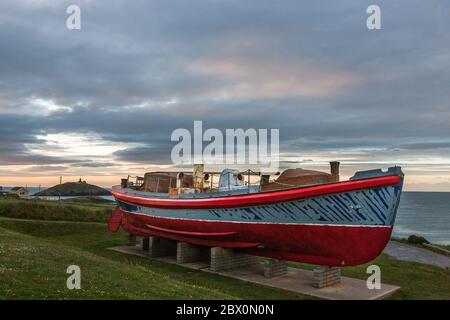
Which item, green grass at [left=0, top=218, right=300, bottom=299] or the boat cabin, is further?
the boat cabin

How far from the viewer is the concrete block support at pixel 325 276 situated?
1866cm

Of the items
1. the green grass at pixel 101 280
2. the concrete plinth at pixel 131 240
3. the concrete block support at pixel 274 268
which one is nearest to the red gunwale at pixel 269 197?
the concrete block support at pixel 274 268

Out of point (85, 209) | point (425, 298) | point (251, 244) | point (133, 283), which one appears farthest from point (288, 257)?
point (85, 209)

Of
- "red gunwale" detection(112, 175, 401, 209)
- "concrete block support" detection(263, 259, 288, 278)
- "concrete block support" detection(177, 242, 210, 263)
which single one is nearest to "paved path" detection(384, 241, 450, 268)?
"concrete block support" detection(263, 259, 288, 278)

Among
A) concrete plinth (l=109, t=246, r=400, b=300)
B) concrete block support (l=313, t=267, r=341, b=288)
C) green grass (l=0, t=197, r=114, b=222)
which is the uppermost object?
green grass (l=0, t=197, r=114, b=222)

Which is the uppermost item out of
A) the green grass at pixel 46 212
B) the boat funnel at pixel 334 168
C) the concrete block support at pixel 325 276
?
the boat funnel at pixel 334 168

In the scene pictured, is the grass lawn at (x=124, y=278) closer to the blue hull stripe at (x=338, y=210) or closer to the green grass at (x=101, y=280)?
the green grass at (x=101, y=280)

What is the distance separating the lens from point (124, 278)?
14867mm

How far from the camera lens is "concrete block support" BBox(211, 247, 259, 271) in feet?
72.4

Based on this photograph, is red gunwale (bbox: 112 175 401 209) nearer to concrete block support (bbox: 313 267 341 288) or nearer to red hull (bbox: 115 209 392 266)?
red hull (bbox: 115 209 392 266)

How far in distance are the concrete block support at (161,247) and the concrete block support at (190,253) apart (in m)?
2.44

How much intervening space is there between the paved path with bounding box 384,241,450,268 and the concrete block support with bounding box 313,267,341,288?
1406cm

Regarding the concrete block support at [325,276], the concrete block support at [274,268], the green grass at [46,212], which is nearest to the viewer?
the concrete block support at [325,276]

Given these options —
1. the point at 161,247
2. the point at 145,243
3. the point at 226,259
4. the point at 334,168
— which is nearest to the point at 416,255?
the point at 334,168
